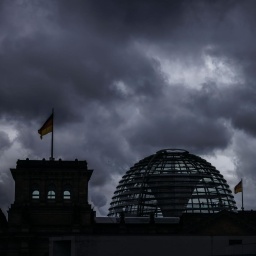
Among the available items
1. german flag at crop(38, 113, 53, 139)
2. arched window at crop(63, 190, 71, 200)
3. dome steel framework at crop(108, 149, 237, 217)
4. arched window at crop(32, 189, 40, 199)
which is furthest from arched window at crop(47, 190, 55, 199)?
dome steel framework at crop(108, 149, 237, 217)

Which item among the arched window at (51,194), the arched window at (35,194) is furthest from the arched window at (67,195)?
the arched window at (35,194)

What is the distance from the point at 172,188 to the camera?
395 ft

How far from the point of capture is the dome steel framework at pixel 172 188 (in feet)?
390

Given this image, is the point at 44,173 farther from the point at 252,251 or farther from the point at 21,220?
the point at 252,251

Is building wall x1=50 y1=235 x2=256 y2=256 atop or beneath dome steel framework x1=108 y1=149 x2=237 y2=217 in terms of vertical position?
beneath

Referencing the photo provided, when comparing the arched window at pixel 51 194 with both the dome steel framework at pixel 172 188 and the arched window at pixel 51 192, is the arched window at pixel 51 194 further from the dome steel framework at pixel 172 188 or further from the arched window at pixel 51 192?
the dome steel framework at pixel 172 188

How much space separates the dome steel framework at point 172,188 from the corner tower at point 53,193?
3161cm

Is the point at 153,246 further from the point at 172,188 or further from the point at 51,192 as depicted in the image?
the point at 172,188

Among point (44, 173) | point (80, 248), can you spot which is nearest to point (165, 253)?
point (80, 248)

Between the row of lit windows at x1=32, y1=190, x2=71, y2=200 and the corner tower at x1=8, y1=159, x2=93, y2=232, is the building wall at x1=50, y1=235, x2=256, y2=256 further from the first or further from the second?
the row of lit windows at x1=32, y1=190, x2=71, y2=200

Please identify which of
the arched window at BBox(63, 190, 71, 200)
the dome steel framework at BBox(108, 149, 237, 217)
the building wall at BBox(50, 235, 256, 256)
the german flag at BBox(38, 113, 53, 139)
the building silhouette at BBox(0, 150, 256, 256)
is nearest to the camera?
the building wall at BBox(50, 235, 256, 256)

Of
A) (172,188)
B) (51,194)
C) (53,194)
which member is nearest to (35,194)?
(51,194)

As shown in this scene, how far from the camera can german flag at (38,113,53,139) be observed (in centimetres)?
8862

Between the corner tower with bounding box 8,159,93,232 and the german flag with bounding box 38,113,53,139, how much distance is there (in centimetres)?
363
